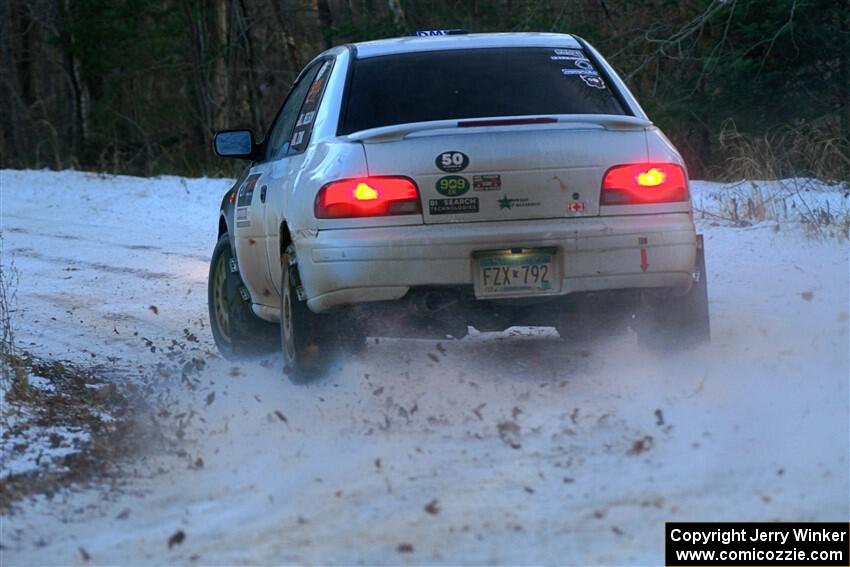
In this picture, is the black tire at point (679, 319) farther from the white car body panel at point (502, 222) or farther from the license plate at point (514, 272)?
the license plate at point (514, 272)

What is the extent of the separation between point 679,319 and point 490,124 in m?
1.28

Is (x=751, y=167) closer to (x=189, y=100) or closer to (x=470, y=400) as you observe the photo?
(x=470, y=400)

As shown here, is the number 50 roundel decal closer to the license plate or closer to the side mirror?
the license plate

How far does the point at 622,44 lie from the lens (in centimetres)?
2009

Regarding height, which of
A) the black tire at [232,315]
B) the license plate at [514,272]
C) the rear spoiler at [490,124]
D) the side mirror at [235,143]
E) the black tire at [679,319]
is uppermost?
the rear spoiler at [490,124]

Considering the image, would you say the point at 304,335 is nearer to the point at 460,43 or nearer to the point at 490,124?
the point at 490,124

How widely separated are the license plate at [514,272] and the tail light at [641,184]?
1.20 ft

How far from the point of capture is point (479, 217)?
19.5 feet

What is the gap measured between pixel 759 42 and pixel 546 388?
1180 centimetres

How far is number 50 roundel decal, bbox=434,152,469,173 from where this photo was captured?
19.5ft

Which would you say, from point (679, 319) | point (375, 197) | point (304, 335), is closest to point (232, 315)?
point (304, 335)

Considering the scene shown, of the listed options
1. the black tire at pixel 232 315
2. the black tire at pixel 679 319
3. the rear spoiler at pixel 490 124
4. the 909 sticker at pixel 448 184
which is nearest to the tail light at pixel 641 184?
the rear spoiler at pixel 490 124

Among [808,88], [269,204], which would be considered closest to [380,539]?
[269,204]

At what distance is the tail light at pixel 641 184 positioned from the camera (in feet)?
19.7
